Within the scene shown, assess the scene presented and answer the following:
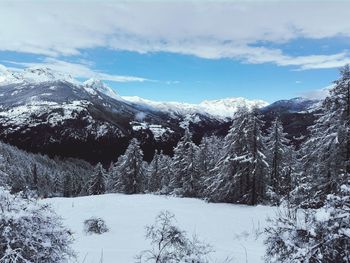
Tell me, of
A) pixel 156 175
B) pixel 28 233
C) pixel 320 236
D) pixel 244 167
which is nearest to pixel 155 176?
pixel 156 175

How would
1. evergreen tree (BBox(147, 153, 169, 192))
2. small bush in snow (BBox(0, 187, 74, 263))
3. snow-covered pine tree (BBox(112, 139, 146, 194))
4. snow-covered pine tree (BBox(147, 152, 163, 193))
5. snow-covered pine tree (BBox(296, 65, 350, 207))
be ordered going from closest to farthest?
small bush in snow (BBox(0, 187, 74, 263)) → snow-covered pine tree (BBox(296, 65, 350, 207)) → snow-covered pine tree (BBox(112, 139, 146, 194)) → evergreen tree (BBox(147, 153, 169, 192)) → snow-covered pine tree (BBox(147, 152, 163, 193))

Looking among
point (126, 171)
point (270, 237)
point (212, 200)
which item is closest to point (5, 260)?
point (270, 237)

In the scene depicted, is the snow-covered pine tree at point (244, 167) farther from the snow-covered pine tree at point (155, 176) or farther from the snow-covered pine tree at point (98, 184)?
the snow-covered pine tree at point (98, 184)

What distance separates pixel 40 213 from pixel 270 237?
3.60 metres

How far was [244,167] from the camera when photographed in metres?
27.4

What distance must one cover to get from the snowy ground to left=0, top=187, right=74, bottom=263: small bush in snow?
7.81 ft

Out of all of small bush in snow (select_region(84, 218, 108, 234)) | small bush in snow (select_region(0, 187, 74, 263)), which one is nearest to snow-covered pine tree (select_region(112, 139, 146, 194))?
small bush in snow (select_region(84, 218, 108, 234))

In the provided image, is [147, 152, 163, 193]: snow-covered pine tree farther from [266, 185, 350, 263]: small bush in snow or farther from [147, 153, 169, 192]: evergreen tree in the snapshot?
[266, 185, 350, 263]: small bush in snow

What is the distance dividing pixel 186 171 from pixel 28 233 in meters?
36.1

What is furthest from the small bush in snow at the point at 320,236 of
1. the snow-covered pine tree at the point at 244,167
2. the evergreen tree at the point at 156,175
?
the evergreen tree at the point at 156,175

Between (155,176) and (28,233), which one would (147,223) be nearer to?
(28,233)

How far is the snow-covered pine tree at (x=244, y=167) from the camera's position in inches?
1057

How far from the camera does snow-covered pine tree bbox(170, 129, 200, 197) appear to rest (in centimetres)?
4041

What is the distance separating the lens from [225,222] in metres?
18.2
